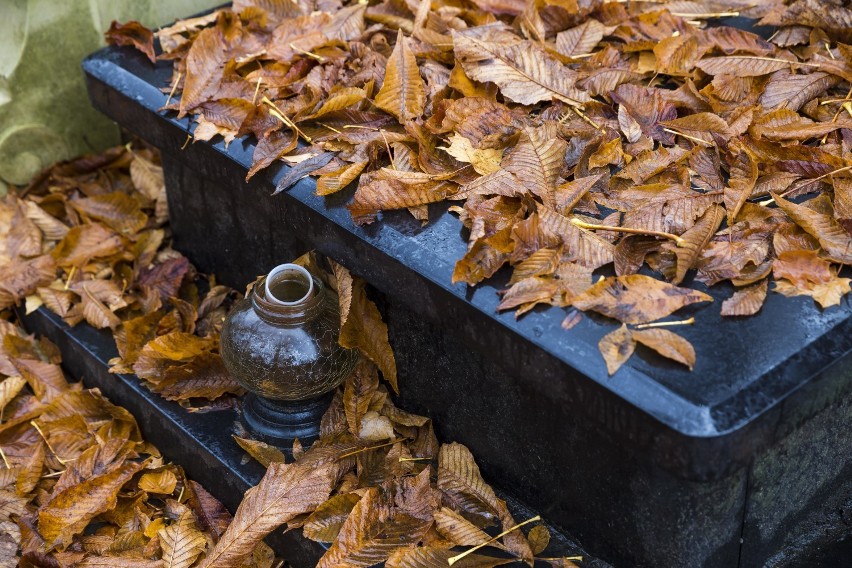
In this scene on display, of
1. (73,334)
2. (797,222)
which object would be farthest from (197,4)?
(797,222)

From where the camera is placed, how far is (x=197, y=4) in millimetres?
3596

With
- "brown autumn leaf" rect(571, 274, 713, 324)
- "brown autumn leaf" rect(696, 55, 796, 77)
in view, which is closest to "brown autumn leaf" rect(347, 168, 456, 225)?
"brown autumn leaf" rect(571, 274, 713, 324)

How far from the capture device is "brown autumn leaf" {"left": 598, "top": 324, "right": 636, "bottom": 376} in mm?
1770

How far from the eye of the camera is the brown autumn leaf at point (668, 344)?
1.75 metres

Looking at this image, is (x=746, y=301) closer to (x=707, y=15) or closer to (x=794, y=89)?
(x=794, y=89)

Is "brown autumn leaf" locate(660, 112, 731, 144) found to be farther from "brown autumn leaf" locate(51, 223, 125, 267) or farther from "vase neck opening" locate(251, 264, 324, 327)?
"brown autumn leaf" locate(51, 223, 125, 267)

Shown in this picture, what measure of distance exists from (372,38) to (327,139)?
1.62ft

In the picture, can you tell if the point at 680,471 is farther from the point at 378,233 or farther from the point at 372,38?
the point at 372,38

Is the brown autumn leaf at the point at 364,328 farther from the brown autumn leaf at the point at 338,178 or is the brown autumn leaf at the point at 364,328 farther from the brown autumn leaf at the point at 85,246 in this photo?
the brown autumn leaf at the point at 85,246

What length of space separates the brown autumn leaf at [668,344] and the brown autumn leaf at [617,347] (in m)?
0.02

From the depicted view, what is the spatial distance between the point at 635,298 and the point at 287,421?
98cm

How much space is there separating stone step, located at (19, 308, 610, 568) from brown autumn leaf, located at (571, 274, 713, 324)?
0.61 metres

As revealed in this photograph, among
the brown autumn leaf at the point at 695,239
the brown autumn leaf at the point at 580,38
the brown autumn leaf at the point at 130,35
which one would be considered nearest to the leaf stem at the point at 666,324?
the brown autumn leaf at the point at 695,239

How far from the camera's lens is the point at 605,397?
176 cm
